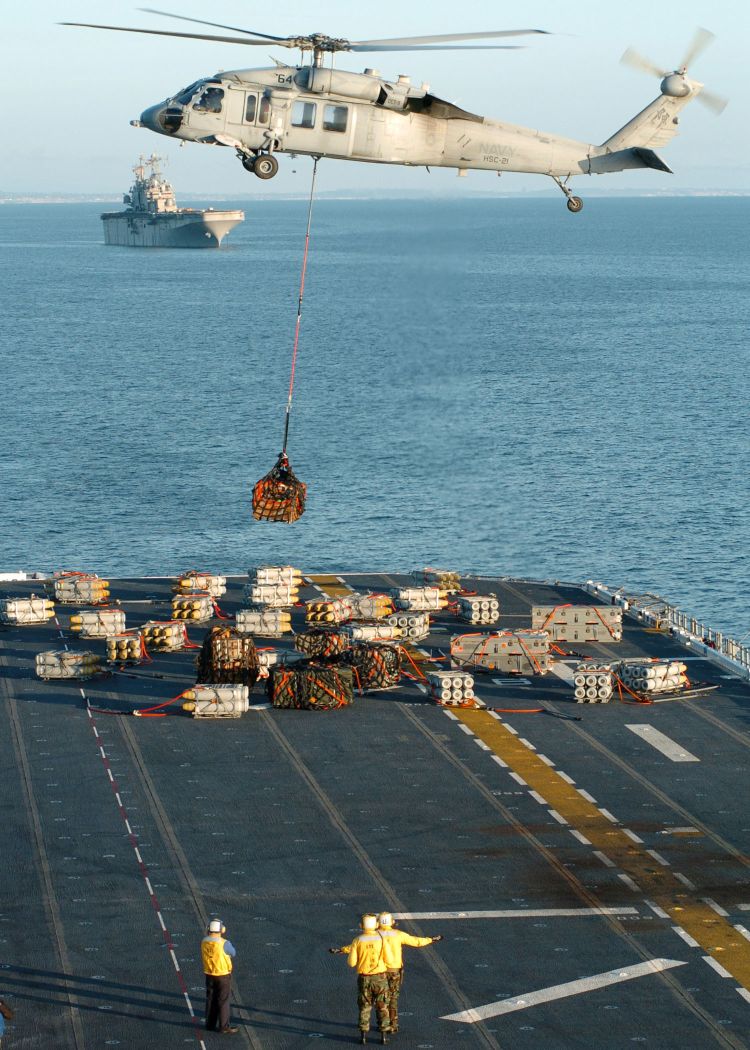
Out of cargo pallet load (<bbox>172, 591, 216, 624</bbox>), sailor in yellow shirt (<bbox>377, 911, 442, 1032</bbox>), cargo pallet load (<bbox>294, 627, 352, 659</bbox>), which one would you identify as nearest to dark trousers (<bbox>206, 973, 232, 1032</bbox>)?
sailor in yellow shirt (<bbox>377, 911, 442, 1032</bbox>)

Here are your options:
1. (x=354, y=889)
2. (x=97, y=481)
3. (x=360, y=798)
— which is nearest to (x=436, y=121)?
(x=360, y=798)

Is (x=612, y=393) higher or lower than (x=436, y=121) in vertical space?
lower

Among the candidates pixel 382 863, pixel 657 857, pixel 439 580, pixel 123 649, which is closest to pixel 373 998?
pixel 382 863

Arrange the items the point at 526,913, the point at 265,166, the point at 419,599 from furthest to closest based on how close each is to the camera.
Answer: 1. the point at 419,599
2. the point at 265,166
3. the point at 526,913

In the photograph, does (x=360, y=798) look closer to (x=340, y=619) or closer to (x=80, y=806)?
(x=80, y=806)

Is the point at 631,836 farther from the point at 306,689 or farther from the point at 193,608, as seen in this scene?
the point at 193,608
